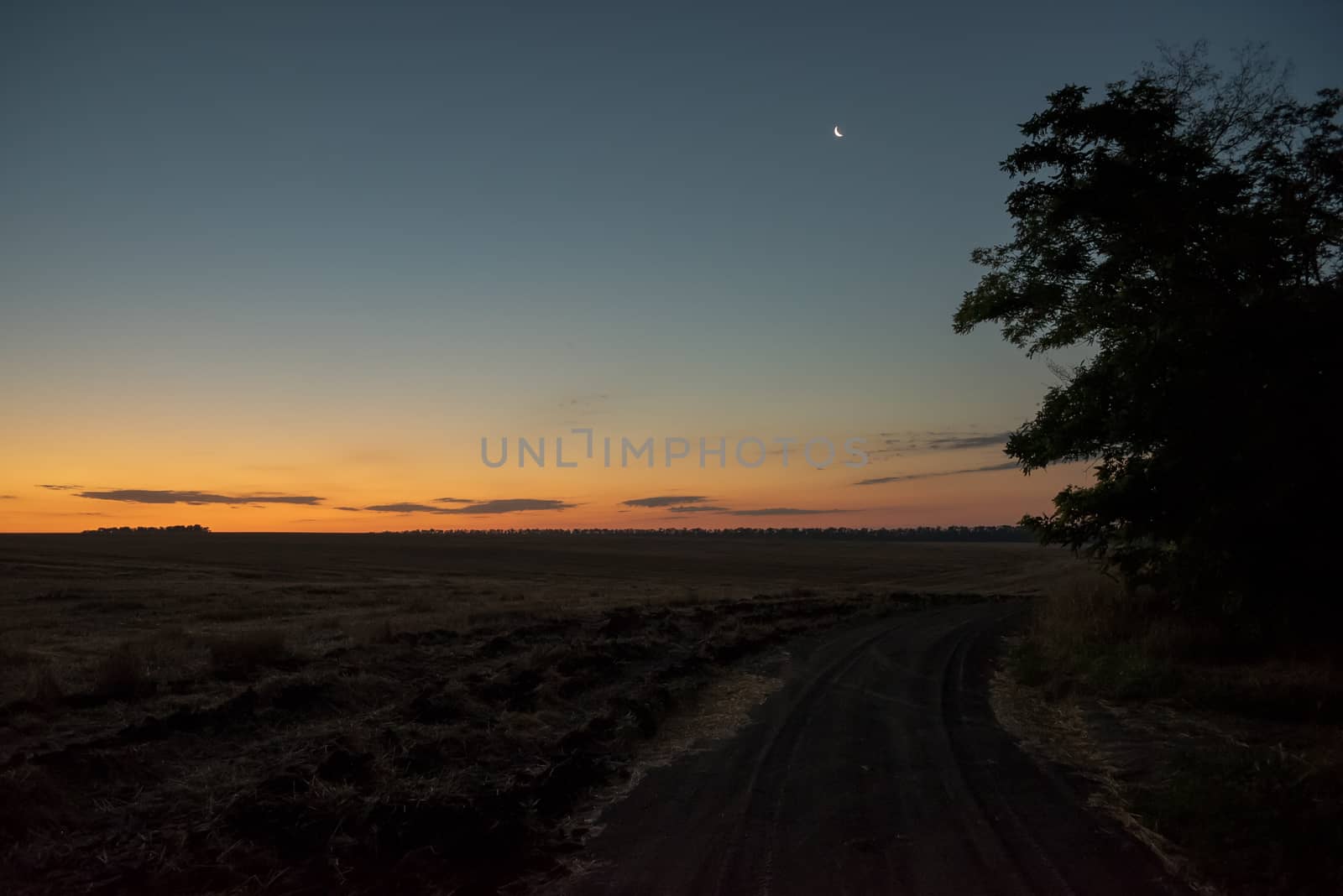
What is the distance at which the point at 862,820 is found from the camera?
7570 mm

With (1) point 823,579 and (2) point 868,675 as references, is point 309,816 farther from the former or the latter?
(1) point 823,579

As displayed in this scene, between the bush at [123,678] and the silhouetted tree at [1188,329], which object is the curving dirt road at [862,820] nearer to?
the silhouetted tree at [1188,329]

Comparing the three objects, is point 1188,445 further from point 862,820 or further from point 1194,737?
point 862,820

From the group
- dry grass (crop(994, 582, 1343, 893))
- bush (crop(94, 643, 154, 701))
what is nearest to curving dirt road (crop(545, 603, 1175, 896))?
dry grass (crop(994, 582, 1343, 893))

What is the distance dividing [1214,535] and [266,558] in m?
74.3

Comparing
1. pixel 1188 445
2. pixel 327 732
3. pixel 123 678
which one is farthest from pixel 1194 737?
pixel 123 678

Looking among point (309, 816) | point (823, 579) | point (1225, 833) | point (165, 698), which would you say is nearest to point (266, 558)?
point (823, 579)

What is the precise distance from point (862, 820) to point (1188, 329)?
1011 cm

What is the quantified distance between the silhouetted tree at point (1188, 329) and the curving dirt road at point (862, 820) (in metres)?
4.69

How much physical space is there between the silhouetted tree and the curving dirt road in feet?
15.4

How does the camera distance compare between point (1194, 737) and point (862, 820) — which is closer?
point (862, 820)

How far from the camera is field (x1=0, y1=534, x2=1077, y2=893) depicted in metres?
7.04

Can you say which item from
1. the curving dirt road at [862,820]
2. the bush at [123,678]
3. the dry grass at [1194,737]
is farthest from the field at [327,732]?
the dry grass at [1194,737]

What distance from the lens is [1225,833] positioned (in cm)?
675
